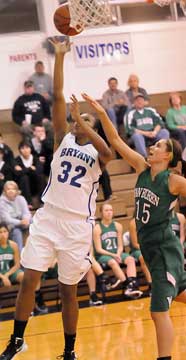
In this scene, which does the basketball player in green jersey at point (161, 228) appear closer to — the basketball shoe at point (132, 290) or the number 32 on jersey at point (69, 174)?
the number 32 on jersey at point (69, 174)

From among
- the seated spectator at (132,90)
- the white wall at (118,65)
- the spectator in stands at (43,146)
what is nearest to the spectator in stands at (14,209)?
the spectator in stands at (43,146)

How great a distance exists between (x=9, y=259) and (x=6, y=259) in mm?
45

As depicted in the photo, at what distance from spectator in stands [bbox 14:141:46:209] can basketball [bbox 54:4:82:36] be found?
559 cm

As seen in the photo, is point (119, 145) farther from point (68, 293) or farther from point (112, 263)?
point (112, 263)

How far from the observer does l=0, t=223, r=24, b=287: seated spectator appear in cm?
991

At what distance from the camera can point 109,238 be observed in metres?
10.4

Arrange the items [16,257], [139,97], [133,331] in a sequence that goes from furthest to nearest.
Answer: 1. [139,97]
2. [16,257]
3. [133,331]

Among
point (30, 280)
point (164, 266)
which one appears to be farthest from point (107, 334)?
point (164, 266)

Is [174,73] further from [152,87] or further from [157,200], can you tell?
[157,200]

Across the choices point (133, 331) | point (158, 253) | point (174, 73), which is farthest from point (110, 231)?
point (174, 73)

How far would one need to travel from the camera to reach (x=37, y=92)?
13930 millimetres

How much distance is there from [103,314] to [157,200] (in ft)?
12.0

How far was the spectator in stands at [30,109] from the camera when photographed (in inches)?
525

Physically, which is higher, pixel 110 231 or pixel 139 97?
pixel 139 97
